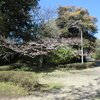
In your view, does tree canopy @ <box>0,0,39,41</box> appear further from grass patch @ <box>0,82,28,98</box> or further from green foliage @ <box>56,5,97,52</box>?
grass patch @ <box>0,82,28,98</box>

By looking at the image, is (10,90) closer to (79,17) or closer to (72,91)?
(72,91)

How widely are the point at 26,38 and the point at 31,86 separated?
6.32 metres

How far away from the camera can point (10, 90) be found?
379cm

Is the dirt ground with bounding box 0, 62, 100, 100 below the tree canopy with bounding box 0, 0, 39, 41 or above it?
below

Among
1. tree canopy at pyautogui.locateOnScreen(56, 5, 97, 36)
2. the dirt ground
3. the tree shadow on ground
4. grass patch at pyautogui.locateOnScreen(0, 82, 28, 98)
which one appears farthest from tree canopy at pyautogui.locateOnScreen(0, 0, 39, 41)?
the tree shadow on ground

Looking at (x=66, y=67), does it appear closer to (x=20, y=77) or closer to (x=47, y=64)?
(x=47, y=64)

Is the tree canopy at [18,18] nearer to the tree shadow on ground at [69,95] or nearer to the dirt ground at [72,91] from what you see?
the dirt ground at [72,91]

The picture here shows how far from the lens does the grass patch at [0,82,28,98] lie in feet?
11.5

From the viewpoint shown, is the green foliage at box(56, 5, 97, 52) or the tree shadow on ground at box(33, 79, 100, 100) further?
the green foliage at box(56, 5, 97, 52)

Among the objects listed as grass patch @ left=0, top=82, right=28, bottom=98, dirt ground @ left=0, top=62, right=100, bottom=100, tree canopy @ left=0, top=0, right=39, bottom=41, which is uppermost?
tree canopy @ left=0, top=0, right=39, bottom=41

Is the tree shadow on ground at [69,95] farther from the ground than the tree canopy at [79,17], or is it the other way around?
the tree canopy at [79,17]

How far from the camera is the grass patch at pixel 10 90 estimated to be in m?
3.49

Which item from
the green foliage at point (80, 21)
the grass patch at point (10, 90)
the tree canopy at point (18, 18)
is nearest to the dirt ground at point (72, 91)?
the grass patch at point (10, 90)

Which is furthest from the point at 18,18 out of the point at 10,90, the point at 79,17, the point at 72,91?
the point at 72,91
